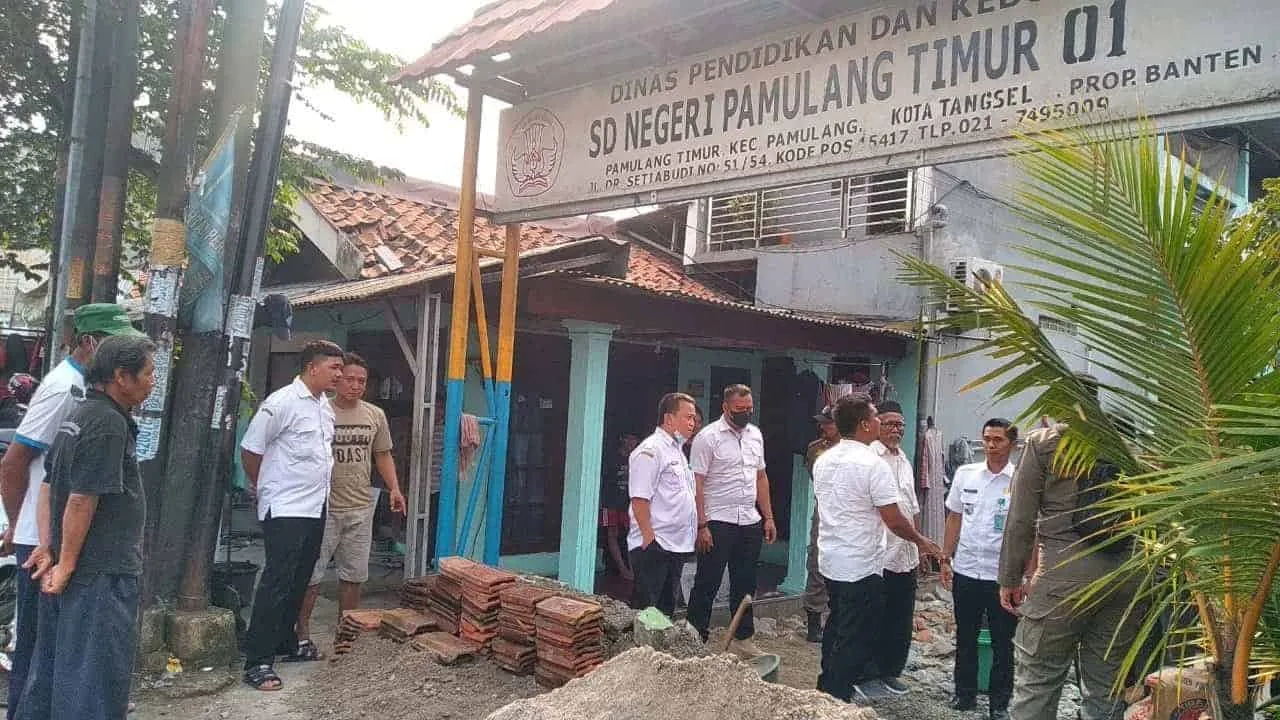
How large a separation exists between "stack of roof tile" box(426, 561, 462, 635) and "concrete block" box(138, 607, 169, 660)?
152 centimetres

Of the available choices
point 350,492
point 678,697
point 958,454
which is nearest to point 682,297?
point 350,492

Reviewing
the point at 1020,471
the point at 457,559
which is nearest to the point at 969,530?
the point at 1020,471

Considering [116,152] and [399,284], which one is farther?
[399,284]

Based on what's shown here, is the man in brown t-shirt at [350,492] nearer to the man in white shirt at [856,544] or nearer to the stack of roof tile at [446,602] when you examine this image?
the stack of roof tile at [446,602]

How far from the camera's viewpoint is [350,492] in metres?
5.92

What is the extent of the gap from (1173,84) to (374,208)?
8558mm

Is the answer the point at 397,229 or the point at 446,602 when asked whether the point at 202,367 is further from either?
the point at 397,229

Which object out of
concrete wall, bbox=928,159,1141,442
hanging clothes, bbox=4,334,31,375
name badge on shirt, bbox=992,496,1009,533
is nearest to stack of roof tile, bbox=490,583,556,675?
name badge on shirt, bbox=992,496,1009,533

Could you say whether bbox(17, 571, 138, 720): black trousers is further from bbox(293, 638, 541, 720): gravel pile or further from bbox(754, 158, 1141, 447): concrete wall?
bbox(754, 158, 1141, 447): concrete wall

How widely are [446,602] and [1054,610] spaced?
3.53 m

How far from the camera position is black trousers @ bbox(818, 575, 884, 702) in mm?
5125

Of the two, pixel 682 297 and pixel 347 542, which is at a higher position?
pixel 682 297

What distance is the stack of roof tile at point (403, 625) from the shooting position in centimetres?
542

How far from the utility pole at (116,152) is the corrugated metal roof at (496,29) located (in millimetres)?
1513
